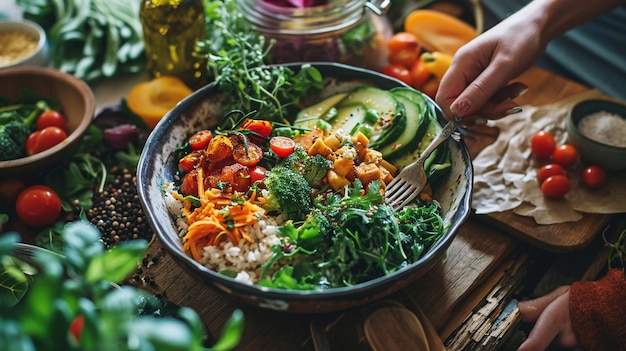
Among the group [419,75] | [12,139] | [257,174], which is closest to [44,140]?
[12,139]

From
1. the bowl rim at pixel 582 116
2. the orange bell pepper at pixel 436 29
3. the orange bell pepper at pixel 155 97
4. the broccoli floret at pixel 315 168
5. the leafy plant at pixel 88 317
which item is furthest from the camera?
the orange bell pepper at pixel 436 29

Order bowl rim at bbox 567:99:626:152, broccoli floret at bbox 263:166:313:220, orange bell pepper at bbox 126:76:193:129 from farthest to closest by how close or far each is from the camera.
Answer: orange bell pepper at bbox 126:76:193:129
bowl rim at bbox 567:99:626:152
broccoli floret at bbox 263:166:313:220

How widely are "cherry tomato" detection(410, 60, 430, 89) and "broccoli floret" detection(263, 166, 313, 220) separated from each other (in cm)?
113

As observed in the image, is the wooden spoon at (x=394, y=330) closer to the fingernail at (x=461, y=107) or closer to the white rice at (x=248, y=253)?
the white rice at (x=248, y=253)

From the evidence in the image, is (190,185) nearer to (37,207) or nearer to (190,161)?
(190,161)

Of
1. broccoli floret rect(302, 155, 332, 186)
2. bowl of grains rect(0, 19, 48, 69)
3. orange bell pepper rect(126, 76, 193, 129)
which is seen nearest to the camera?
broccoli floret rect(302, 155, 332, 186)

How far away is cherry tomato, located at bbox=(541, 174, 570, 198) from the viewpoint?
2.06 m

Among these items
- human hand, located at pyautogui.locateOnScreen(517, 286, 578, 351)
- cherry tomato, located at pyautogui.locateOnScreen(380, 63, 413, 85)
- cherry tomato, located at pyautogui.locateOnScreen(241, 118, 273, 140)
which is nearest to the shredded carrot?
cherry tomato, located at pyautogui.locateOnScreen(241, 118, 273, 140)

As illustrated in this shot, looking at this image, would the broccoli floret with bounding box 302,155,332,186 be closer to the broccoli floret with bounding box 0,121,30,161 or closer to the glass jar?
the glass jar

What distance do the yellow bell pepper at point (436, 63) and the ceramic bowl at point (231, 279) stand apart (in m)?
0.55

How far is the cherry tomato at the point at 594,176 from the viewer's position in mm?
2098

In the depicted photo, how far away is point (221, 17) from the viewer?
2467mm

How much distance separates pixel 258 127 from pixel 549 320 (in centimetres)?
115

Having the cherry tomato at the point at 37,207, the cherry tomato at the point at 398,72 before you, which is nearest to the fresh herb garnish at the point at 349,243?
the cherry tomato at the point at 37,207
